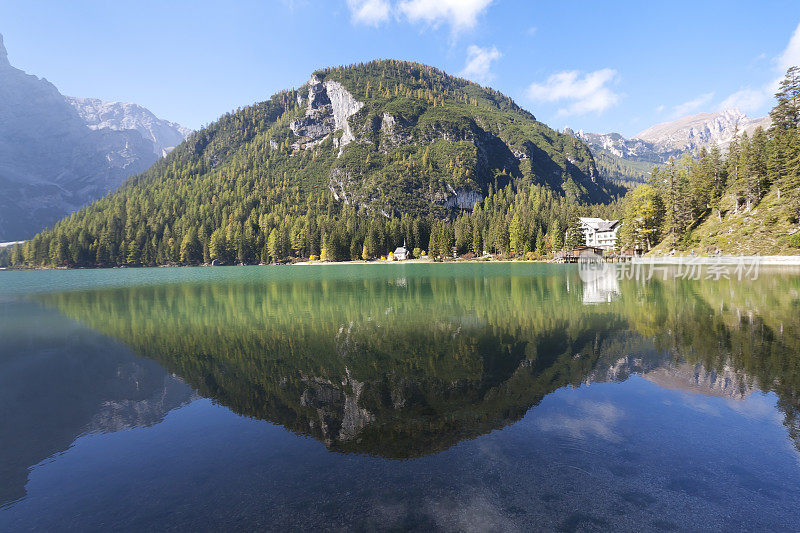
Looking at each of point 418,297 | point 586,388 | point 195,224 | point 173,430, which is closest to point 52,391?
point 173,430

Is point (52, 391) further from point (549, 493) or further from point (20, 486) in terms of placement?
point (549, 493)

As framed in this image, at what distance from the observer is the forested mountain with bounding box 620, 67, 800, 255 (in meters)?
72.4

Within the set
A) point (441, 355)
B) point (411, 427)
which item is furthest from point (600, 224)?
point (411, 427)

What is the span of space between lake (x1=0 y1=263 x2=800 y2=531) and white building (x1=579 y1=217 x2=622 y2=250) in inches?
5343

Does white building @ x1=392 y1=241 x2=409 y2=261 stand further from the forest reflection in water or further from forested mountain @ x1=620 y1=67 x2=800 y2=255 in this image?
the forest reflection in water

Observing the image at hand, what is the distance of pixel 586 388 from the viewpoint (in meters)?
12.9

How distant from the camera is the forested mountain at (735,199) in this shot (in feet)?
237

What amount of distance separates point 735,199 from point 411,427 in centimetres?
11157

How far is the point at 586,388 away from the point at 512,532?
28.5ft

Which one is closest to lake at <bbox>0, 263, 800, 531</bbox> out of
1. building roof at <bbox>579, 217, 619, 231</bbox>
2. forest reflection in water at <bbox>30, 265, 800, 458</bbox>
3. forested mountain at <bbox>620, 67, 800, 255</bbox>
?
forest reflection in water at <bbox>30, 265, 800, 458</bbox>

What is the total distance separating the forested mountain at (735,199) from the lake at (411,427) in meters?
74.5

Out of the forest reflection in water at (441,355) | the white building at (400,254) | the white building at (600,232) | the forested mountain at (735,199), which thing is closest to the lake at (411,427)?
the forest reflection in water at (441,355)

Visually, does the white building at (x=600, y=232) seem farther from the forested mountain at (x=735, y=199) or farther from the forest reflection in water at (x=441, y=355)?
the forest reflection in water at (x=441, y=355)

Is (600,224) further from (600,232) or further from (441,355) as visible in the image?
(441,355)
